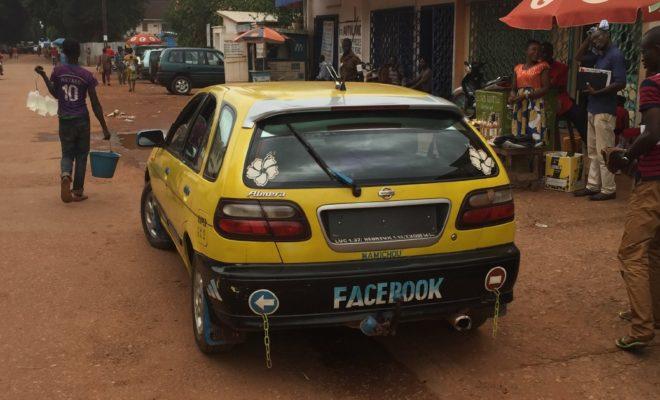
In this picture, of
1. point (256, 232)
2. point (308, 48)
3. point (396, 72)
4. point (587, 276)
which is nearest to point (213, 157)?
point (256, 232)

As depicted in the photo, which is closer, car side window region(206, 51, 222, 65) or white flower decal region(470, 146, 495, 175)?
white flower decal region(470, 146, 495, 175)

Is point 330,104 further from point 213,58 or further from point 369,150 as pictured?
point 213,58

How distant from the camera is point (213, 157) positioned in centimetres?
409

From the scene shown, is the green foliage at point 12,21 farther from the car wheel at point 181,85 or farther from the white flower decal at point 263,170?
the white flower decal at point 263,170

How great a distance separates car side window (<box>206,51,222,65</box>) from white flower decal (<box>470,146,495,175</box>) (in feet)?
80.3

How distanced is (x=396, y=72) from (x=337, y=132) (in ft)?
40.3

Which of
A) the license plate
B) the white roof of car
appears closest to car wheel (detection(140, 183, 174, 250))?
the white roof of car

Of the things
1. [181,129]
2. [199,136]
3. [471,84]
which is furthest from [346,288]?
[471,84]

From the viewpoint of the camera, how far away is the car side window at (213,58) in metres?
27.5

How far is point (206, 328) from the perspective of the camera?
4055 millimetres

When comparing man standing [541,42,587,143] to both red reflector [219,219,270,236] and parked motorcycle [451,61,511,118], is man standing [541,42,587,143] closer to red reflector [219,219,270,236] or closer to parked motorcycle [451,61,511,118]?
parked motorcycle [451,61,511,118]

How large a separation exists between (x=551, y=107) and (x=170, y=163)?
5.57 meters

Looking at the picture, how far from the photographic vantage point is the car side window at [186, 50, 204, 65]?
27031 millimetres

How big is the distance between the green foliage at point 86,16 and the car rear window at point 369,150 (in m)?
62.0
